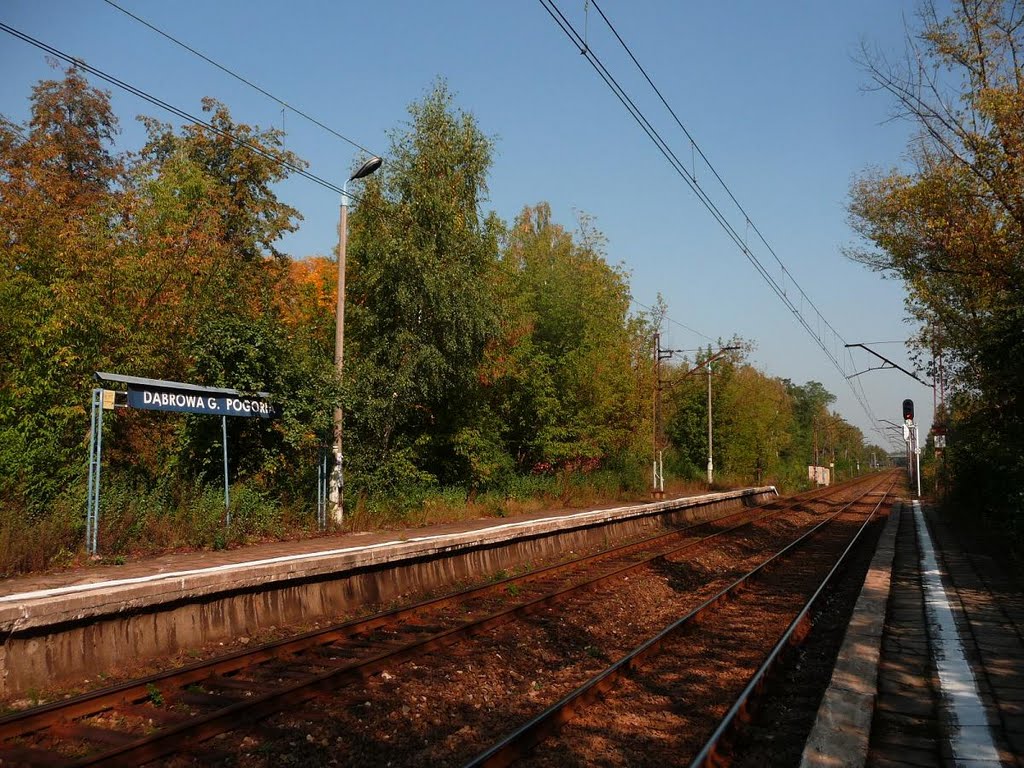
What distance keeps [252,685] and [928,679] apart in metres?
6.46

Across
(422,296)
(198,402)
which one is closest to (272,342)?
(198,402)

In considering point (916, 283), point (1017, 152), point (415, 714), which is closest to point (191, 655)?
point (415, 714)

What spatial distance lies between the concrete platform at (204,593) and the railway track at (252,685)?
40.8 inches

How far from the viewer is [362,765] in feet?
17.9

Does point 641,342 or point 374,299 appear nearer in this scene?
point 374,299

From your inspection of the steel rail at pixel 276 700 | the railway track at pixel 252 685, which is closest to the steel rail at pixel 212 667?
the railway track at pixel 252 685

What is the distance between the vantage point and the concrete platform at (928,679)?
5.59m

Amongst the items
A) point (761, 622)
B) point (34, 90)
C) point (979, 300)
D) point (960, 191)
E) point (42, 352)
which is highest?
point (34, 90)

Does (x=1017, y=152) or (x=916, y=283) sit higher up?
(x=1017, y=152)

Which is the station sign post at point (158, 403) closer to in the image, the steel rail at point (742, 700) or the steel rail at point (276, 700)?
the steel rail at point (276, 700)

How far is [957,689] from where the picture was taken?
7.08m

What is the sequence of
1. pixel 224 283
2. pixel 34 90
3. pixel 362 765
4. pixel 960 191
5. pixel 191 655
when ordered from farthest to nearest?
pixel 34 90, pixel 224 283, pixel 960 191, pixel 191 655, pixel 362 765

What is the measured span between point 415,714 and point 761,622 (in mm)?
6078

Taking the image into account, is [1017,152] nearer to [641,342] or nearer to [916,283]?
[916,283]
